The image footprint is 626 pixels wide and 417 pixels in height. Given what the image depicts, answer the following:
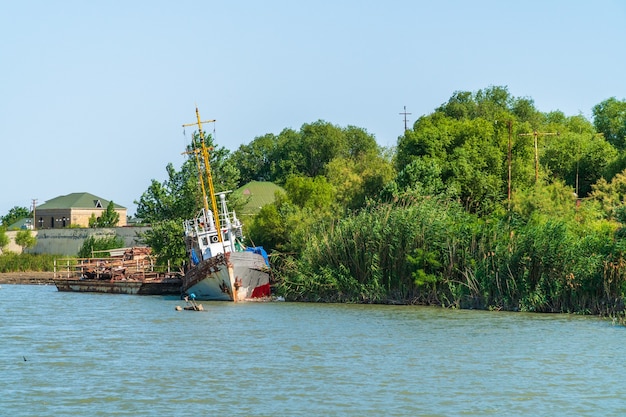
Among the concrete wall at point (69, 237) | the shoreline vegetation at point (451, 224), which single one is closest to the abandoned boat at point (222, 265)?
the shoreline vegetation at point (451, 224)

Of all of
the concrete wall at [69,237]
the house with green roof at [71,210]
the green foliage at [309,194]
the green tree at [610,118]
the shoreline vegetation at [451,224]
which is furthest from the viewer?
the house with green roof at [71,210]

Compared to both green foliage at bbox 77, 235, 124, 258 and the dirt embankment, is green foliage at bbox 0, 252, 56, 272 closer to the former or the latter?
the dirt embankment

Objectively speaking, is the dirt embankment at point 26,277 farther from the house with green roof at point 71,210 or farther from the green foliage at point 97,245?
the house with green roof at point 71,210

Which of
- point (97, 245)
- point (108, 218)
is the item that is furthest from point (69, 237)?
point (108, 218)

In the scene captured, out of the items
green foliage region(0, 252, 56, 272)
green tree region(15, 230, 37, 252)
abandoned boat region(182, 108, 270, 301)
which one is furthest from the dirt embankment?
abandoned boat region(182, 108, 270, 301)

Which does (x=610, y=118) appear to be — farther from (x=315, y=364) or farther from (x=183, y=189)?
(x=315, y=364)

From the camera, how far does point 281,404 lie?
23.5 metres

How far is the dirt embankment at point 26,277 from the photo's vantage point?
260 ft

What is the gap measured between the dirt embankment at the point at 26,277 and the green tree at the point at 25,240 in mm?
10374

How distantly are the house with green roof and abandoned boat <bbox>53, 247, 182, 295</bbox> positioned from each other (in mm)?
56449

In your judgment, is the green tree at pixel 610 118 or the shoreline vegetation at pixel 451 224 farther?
the green tree at pixel 610 118

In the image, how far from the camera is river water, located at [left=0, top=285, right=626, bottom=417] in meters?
23.4

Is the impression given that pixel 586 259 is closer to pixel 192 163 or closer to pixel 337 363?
pixel 337 363

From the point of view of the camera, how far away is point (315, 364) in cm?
2925
